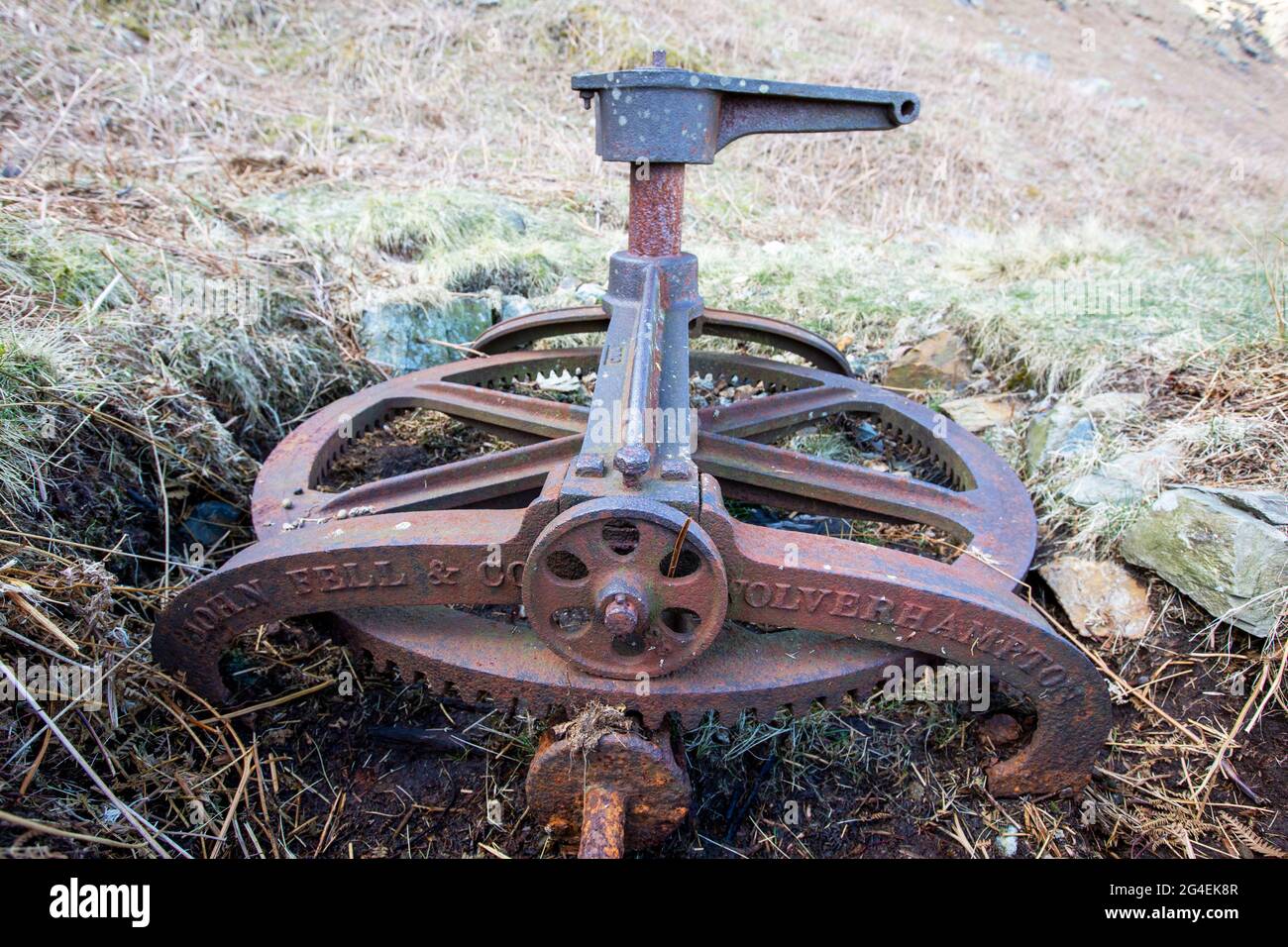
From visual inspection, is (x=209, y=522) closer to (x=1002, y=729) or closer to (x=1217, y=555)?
(x=1002, y=729)

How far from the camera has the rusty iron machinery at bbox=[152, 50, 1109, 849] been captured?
5.58ft

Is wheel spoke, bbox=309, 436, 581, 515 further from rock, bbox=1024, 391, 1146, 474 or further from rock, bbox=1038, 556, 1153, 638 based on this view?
rock, bbox=1024, 391, 1146, 474

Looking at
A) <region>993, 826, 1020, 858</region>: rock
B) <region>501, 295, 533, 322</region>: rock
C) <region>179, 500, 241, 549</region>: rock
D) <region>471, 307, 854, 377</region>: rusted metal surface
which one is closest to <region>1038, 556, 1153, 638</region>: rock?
<region>993, 826, 1020, 858</region>: rock

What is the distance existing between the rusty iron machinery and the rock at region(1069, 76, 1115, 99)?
501 inches

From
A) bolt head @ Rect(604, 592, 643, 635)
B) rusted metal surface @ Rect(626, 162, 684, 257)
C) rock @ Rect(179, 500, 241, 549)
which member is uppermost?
rusted metal surface @ Rect(626, 162, 684, 257)

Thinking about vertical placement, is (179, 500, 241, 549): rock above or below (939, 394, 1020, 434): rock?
below

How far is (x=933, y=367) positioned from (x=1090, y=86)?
39.8ft

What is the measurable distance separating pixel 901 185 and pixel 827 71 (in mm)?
2597

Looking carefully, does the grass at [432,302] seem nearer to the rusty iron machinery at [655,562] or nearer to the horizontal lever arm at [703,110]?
the rusty iron machinery at [655,562]

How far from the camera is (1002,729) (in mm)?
2357

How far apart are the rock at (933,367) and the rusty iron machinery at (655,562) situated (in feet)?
4.95

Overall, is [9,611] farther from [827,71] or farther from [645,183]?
[827,71]

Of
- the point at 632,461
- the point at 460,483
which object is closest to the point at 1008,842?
the point at 632,461

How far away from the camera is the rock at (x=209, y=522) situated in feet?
9.35
